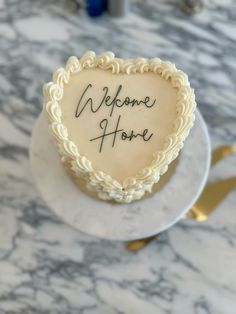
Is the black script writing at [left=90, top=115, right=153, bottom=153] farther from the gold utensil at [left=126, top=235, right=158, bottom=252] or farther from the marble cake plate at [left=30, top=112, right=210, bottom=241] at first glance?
the gold utensil at [left=126, top=235, right=158, bottom=252]

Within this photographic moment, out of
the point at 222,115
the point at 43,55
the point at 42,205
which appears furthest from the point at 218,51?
the point at 42,205

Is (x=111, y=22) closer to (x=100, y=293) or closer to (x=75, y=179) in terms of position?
(x=75, y=179)

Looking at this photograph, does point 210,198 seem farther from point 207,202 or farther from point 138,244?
point 138,244

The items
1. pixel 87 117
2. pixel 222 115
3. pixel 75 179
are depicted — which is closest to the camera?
pixel 87 117

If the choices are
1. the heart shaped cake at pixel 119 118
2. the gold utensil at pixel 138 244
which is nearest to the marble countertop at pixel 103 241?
the gold utensil at pixel 138 244

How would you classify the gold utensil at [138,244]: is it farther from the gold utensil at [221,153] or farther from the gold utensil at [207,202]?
the gold utensil at [221,153]

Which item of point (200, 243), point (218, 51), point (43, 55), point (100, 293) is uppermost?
point (218, 51)

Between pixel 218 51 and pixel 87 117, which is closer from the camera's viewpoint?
pixel 87 117
